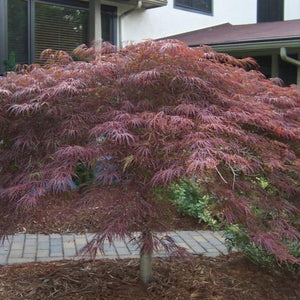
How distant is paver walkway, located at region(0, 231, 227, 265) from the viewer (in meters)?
5.08

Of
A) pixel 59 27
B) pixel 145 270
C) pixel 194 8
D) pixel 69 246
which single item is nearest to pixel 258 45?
pixel 194 8

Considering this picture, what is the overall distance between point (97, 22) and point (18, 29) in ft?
4.65


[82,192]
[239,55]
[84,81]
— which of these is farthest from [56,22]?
[82,192]

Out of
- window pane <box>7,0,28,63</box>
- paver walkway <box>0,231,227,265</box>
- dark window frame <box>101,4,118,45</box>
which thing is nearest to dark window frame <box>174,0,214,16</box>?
dark window frame <box>101,4,118,45</box>

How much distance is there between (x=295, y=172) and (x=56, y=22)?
6.74m

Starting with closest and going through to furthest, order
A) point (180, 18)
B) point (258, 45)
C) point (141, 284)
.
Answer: point (141, 284) < point (258, 45) < point (180, 18)

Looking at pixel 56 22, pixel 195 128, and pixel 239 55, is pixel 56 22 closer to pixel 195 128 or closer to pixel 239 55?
pixel 239 55

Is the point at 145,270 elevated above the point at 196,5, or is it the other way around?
the point at 196,5

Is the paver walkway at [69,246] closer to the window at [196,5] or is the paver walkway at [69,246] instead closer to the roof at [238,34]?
the roof at [238,34]

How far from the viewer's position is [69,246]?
5500mm

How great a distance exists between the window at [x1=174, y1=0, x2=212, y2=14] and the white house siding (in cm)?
11

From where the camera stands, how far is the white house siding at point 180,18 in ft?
34.0

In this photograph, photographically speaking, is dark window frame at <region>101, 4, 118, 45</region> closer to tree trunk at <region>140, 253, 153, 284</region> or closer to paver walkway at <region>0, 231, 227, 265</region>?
paver walkway at <region>0, 231, 227, 265</region>

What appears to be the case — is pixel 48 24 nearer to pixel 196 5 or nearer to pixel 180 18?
pixel 180 18
